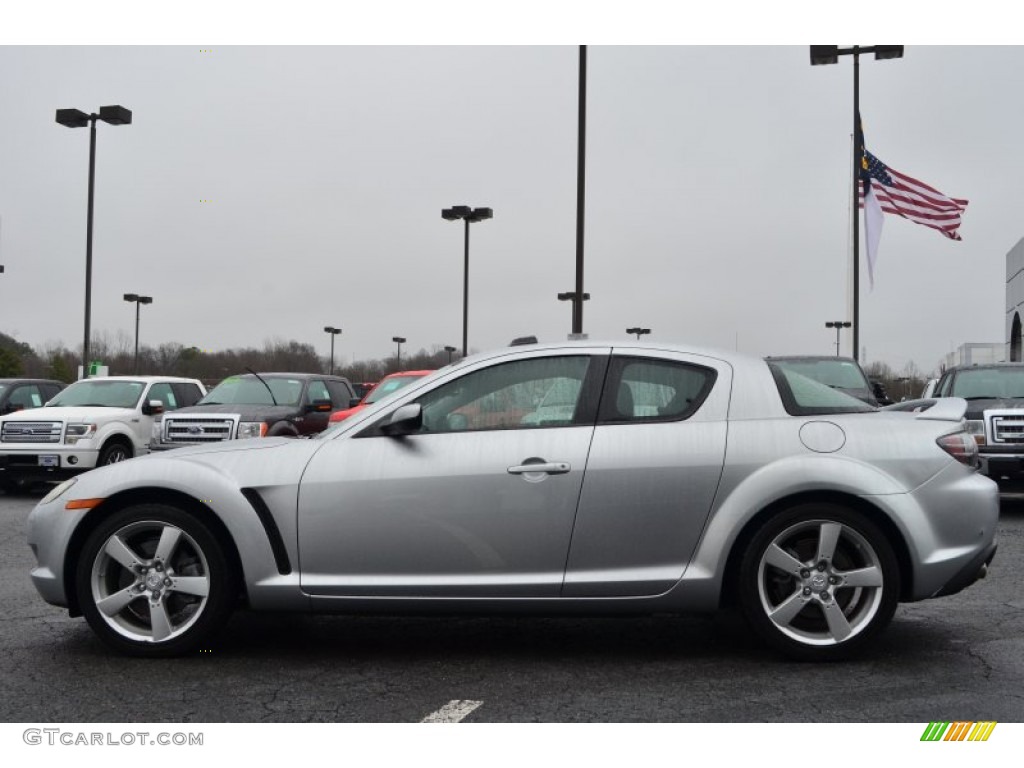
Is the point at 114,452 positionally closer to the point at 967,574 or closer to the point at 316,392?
the point at 316,392

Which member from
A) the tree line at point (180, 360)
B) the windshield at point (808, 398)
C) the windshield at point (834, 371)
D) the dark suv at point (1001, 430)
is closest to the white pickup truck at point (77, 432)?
the windshield at point (834, 371)

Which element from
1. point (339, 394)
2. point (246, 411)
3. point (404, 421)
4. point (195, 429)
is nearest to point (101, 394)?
point (195, 429)

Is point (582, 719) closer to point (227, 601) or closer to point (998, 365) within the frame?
point (227, 601)

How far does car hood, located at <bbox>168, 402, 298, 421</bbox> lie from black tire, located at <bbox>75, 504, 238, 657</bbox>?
9.17 meters

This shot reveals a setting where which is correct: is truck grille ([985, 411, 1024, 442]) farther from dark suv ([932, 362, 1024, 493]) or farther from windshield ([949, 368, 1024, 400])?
windshield ([949, 368, 1024, 400])

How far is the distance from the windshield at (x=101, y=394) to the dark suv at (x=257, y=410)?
1.72 metres

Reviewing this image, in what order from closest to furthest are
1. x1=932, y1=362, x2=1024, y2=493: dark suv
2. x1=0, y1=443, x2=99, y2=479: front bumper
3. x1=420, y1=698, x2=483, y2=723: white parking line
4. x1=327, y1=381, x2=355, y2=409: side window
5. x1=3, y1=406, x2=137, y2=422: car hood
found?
x1=420, y1=698, x2=483, y2=723: white parking line
x1=932, y1=362, x2=1024, y2=493: dark suv
x1=0, y1=443, x2=99, y2=479: front bumper
x1=3, y1=406, x2=137, y2=422: car hood
x1=327, y1=381, x2=355, y2=409: side window

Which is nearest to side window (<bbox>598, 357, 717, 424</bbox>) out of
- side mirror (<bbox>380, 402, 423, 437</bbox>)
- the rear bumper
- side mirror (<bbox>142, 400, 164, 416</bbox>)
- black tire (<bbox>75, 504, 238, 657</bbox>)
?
side mirror (<bbox>380, 402, 423, 437</bbox>)

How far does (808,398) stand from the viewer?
18.6 feet

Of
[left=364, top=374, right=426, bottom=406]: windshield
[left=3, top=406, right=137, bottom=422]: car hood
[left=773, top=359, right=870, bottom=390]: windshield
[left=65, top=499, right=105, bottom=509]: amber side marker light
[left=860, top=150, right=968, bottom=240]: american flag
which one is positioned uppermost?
[left=860, top=150, right=968, bottom=240]: american flag

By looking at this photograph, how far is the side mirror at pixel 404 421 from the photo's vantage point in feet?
17.7

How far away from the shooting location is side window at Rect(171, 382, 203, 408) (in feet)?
59.4

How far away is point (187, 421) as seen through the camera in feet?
48.6

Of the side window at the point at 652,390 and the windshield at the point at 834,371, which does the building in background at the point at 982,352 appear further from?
the side window at the point at 652,390
